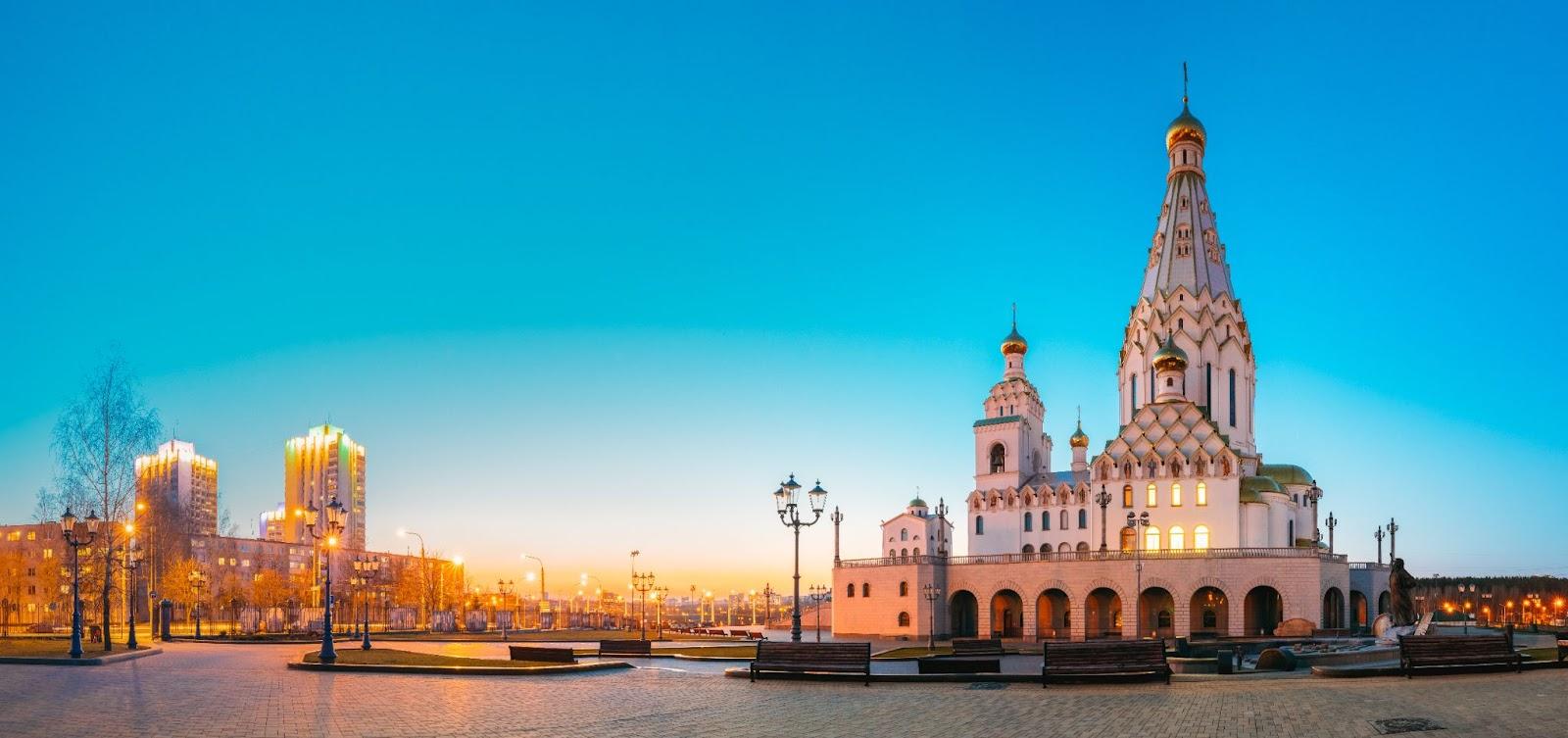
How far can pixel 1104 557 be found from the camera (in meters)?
63.7

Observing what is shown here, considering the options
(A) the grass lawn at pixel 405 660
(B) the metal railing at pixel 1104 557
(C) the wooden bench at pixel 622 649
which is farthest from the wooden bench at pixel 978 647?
(B) the metal railing at pixel 1104 557

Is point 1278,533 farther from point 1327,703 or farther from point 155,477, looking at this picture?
point 155,477

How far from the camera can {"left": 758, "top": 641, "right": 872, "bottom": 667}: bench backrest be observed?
2197cm

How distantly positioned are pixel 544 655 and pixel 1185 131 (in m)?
69.5

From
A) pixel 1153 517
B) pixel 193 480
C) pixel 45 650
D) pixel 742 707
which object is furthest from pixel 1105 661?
pixel 193 480

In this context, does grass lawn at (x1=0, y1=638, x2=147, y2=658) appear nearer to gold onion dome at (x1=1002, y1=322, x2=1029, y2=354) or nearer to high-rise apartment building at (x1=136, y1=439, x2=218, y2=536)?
gold onion dome at (x1=1002, y1=322, x2=1029, y2=354)

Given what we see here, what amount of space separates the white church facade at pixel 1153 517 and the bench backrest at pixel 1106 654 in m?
34.9

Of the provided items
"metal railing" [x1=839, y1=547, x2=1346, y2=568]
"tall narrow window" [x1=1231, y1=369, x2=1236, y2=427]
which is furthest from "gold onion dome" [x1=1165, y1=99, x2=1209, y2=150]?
"metal railing" [x1=839, y1=547, x2=1346, y2=568]

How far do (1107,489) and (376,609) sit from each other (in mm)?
81222

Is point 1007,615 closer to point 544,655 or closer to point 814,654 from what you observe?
point 544,655

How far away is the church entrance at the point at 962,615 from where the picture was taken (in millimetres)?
70562

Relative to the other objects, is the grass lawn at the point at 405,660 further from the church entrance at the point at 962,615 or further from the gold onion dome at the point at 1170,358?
the gold onion dome at the point at 1170,358

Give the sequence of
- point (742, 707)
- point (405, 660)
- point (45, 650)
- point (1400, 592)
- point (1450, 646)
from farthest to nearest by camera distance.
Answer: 1. point (1400, 592)
2. point (45, 650)
3. point (405, 660)
4. point (1450, 646)
5. point (742, 707)

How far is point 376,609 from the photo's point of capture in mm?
119750
